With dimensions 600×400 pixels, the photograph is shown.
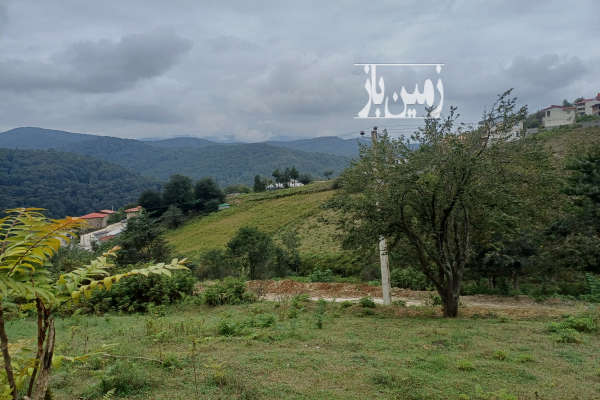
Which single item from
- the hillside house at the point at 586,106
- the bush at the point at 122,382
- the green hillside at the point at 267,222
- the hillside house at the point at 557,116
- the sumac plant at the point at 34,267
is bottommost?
the green hillside at the point at 267,222

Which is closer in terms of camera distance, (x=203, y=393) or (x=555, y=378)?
(x=203, y=393)

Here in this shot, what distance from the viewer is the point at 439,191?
34.6ft

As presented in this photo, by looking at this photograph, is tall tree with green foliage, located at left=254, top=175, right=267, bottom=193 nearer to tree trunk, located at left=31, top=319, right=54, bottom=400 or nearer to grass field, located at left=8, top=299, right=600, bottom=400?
grass field, located at left=8, top=299, right=600, bottom=400

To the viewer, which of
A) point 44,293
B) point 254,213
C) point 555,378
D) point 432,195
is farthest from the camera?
point 254,213

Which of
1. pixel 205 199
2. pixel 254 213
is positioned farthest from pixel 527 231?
pixel 205 199

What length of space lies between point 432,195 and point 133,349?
25.6 ft

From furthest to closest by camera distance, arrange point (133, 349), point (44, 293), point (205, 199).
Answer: point (205, 199) → point (133, 349) → point (44, 293)

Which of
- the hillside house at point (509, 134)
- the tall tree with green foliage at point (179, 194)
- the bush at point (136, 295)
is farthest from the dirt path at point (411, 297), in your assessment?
the tall tree with green foliage at point (179, 194)

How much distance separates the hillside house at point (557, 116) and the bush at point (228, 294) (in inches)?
3344

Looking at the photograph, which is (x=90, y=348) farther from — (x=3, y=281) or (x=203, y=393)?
(x=3, y=281)

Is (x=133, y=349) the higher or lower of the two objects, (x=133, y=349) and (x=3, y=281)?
the lower

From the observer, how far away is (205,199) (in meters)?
80.4

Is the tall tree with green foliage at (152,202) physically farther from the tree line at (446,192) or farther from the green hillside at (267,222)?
the tree line at (446,192)

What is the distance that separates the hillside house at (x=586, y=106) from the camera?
91525mm
